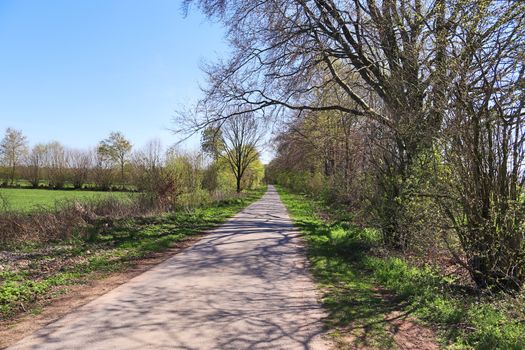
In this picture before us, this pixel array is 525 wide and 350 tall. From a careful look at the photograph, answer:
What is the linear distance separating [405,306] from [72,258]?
7103mm

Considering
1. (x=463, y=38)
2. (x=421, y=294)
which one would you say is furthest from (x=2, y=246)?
(x=463, y=38)

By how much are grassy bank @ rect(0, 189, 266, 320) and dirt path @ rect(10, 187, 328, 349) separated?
3.44 ft

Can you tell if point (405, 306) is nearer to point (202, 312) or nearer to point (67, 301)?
point (202, 312)

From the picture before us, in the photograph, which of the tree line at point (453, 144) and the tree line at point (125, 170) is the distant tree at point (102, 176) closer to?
the tree line at point (125, 170)

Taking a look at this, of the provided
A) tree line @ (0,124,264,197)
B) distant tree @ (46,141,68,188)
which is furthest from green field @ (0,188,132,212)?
distant tree @ (46,141,68,188)

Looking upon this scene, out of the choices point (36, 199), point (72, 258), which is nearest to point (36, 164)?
point (36, 199)

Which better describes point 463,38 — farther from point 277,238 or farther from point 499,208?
point 277,238

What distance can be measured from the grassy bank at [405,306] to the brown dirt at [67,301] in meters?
3.62

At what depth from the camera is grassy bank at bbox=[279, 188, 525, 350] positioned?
5.14 metres

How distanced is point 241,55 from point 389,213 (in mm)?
9037

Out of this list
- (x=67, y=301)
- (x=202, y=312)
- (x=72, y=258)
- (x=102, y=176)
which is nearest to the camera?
(x=202, y=312)

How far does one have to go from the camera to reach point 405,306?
260 inches

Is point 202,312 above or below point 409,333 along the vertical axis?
above

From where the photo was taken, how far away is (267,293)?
698 centimetres
